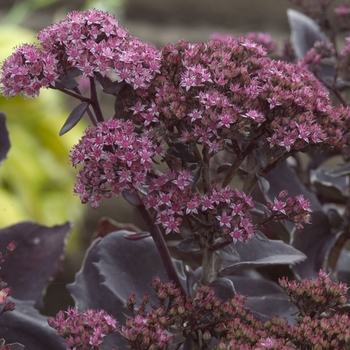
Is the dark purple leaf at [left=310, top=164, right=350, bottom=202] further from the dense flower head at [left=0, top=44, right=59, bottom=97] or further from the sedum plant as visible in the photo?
the dense flower head at [left=0, top=44, right=59, bottom=97]

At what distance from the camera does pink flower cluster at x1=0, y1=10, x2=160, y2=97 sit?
525 mm

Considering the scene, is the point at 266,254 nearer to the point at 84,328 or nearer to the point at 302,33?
the point at 84,328

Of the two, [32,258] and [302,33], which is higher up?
[302,33]

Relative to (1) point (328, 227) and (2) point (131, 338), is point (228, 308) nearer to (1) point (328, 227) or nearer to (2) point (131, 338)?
(2) point (131, 338)

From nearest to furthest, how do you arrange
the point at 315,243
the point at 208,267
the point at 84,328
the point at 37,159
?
the point at 84,328 < the point at 208,267 < the point at 315,243 < the point at 37,159

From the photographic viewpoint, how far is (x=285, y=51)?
99 centimetres

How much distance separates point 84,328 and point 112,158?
13 cm

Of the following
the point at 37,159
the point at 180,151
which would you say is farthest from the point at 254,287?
the point at 37,159

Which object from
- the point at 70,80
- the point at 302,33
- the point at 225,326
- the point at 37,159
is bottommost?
the point at 225,326

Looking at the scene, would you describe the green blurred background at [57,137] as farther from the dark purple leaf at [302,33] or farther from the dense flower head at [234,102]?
the dense flower head at [234,102]

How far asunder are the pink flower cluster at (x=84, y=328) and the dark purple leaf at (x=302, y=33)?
1.86 feet

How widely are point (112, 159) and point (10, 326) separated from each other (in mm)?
281

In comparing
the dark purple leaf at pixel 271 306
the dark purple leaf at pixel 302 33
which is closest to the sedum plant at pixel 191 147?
the dark purple leaf at pixel 271 306

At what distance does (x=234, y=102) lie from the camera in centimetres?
53
